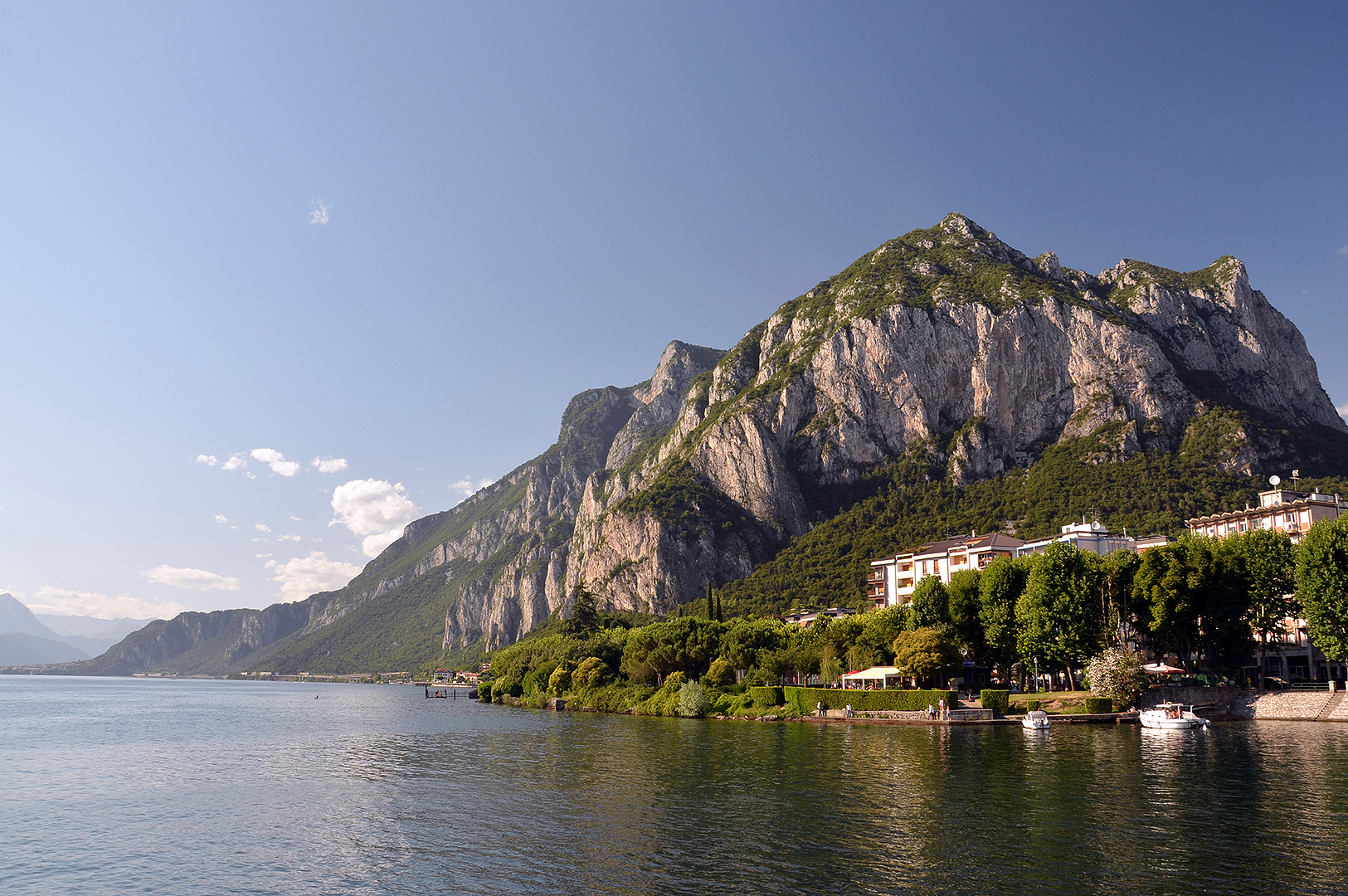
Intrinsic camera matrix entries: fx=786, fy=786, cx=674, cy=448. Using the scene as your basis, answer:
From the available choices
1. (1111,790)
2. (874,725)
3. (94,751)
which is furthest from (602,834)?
(94,751)

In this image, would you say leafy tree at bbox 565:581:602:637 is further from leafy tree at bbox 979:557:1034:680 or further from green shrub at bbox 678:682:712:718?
leafy tree at bbox 979:557:1034:680

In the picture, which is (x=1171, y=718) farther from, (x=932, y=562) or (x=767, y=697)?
(x=932, y=562)

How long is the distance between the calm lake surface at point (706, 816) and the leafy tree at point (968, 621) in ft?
89.2

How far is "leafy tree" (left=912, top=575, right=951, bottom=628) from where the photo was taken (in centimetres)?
9944

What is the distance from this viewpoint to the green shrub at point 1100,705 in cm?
8062

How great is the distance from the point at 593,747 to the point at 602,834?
113ft

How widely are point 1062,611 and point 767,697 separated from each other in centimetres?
3575

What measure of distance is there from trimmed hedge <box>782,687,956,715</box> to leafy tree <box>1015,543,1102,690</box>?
1481cm

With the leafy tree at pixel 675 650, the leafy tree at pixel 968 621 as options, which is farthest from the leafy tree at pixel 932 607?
the leafy tree at pixel 675 650

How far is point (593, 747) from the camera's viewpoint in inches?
2613

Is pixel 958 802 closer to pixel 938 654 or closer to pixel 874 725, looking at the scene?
pixel 874 725

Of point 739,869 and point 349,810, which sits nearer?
point 739,869

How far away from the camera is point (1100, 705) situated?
80812mm

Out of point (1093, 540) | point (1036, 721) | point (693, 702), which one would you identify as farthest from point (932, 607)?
point (1093, 540)
